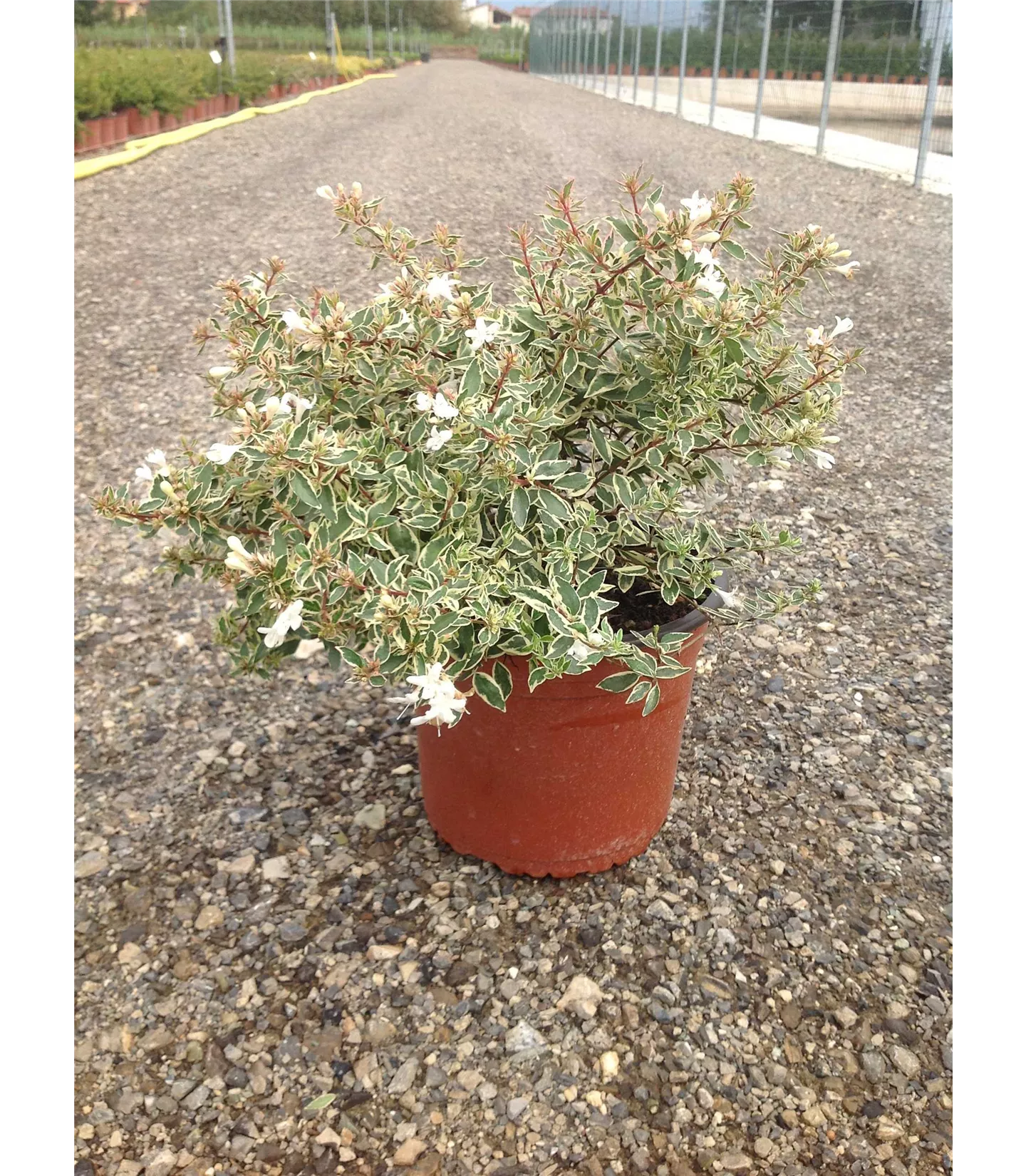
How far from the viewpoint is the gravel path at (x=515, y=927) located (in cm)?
141

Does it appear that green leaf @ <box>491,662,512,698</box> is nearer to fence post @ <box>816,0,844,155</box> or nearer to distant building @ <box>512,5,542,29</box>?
fence post @ <box>816,0,844,155</box>

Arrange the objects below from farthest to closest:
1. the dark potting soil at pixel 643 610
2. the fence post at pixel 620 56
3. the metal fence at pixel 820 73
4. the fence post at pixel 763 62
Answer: the fence post at pixel 620 56 < the fence post at pixel 763 62 < the metal fence at pixel 820 73 < the dark potting soil at pixel 643 610

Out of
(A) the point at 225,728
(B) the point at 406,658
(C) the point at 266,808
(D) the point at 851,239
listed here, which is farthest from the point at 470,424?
(D) the point at 851,239

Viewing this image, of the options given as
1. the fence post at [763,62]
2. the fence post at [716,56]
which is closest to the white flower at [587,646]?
the fence post at [763,62]

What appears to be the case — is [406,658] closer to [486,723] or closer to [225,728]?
[486,723]

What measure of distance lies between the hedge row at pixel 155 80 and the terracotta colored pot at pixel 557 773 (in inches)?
370

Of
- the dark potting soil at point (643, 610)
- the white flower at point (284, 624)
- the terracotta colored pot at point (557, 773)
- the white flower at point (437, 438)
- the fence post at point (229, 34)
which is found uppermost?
the fence post at point (229, 34)

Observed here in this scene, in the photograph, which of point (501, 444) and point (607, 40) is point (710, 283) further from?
point (607, 40)

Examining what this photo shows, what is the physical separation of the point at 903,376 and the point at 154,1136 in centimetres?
410

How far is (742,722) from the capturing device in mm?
2215

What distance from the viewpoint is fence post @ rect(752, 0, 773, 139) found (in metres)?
10.7

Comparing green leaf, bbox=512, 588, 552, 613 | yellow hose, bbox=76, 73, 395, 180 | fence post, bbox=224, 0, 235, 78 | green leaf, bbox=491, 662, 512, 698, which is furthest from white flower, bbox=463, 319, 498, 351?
fence post, bbox=224, 0, 235, 78

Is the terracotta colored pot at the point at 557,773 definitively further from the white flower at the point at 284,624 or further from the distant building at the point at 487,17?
the distant building at the point at 487,17

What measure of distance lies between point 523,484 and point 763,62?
11.5m
